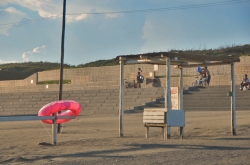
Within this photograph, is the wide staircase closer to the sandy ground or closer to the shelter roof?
the sandy ground

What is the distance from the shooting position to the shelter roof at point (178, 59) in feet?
51.6

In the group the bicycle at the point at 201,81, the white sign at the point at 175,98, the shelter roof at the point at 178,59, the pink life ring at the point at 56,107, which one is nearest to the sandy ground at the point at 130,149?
the pink life ring at the point at 56,107

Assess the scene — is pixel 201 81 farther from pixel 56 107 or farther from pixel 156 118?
pixel 56 107

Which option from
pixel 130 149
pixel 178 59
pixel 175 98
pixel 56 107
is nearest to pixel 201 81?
pixel 175 98

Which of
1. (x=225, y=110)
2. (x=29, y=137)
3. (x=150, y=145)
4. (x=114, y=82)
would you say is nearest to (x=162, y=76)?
(x=114, y=82)

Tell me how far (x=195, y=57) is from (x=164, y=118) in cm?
237

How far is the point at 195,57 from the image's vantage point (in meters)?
16.2

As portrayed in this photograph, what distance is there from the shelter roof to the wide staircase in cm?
1148

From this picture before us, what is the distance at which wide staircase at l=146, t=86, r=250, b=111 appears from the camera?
2898 centimetres

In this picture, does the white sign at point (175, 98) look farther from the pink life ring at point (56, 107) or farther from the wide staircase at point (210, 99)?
the wide staircase at point (210, 99)

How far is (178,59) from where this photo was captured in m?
16.2

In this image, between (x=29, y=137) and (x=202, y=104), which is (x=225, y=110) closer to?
(x=202, y=104)

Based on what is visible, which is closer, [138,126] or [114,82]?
[138,126]

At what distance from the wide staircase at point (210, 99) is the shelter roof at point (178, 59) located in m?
11.5
